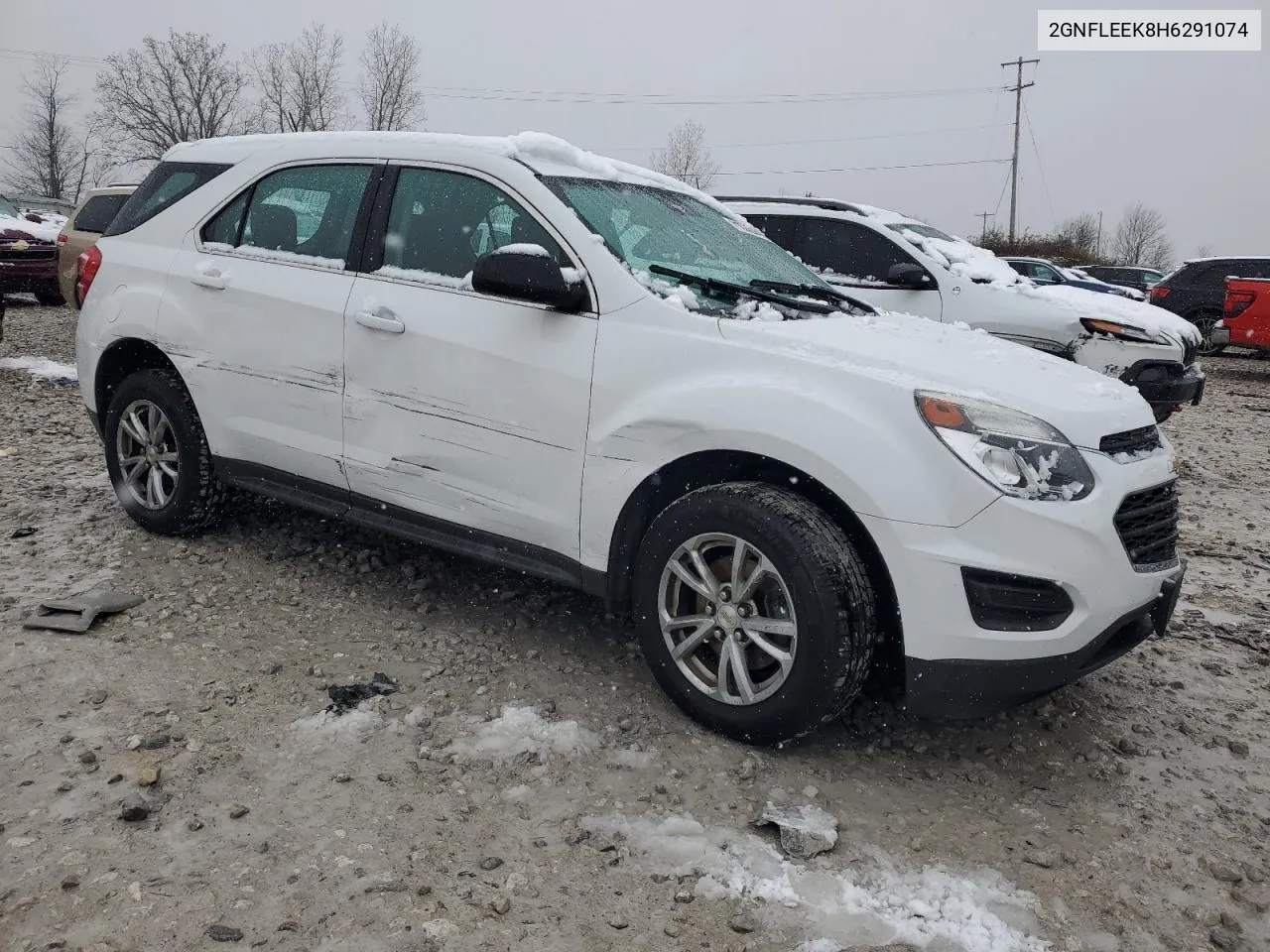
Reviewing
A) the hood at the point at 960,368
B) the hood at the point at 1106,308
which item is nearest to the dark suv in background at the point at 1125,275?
the hood at the point at 1106,308

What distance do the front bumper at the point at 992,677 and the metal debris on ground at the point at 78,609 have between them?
292 centimetres

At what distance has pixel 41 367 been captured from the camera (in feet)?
31.5

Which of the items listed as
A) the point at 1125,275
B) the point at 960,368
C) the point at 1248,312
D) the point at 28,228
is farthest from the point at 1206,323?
the point at 28,228

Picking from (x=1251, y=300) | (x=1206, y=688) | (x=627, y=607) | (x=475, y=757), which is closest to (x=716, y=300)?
(x=627, y=607)

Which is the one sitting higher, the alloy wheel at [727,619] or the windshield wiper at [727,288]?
the windshield wiper at [727,288]

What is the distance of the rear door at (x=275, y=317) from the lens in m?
3.80

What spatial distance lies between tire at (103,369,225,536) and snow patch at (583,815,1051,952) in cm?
270

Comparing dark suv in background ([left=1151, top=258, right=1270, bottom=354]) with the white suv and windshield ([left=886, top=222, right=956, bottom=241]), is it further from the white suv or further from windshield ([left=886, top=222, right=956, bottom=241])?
the white suv

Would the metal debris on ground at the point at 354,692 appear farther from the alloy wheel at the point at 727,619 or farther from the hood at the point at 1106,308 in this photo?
the hood at the point at 1106,308

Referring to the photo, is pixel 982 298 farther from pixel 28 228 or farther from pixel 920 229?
pixel 28 228

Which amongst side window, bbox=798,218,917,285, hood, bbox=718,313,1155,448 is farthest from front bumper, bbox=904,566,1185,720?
side window, bbox=798,218,917,285

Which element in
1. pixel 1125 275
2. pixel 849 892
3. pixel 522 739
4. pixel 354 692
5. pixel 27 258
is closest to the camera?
pixel 849 892

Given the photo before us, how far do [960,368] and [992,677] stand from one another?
0.89 meters

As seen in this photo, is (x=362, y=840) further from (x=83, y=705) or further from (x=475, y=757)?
(x=83, y=705)
